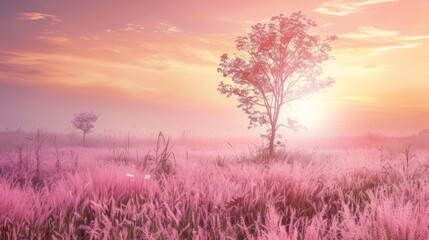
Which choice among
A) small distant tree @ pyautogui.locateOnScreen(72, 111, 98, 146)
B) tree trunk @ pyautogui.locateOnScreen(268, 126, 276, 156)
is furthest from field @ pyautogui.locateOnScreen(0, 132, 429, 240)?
small distant tree @ pyautogui.locateOnScreen(72, 111, 98, 146)

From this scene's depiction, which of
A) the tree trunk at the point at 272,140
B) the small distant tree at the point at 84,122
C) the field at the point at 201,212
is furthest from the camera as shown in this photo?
the small distant tree at the point at 84,122

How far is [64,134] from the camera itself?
3091 centimetres

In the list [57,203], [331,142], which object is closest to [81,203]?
[57,203]

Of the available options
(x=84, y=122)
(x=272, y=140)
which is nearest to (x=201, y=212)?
(x=272, y=140)

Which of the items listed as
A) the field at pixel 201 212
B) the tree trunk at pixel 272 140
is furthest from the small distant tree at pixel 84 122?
the field at pixel 201 212

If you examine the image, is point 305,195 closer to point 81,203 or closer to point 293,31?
point 81,203

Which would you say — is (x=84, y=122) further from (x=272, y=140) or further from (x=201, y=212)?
(x=201, y=212)

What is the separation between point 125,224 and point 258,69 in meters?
12.8

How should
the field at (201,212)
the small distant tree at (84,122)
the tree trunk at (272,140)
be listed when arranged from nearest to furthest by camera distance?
the field at (201,212) → the tree trunk at (272,140) → the small distant tree at (84,122)

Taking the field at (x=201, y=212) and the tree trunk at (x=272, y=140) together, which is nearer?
the field at (x=201, y=212)

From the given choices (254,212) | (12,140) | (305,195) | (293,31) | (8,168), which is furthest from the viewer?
(12,140)

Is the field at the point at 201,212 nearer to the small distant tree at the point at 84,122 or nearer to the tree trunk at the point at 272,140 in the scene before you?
the tree trunk at the point at 272,140

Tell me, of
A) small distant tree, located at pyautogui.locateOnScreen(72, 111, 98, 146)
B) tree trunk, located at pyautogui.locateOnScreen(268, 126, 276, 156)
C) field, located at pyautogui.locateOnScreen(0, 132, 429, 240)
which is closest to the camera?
field, located at pyautogui.locateOnScreen(0, 132, 429, 240)

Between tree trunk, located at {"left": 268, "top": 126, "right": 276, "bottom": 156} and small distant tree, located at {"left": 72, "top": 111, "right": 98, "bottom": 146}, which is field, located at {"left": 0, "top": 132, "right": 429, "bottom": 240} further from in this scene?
small distant tree, located at {"left": 72, "top": 111, "right": 98, "bottom": 146}
